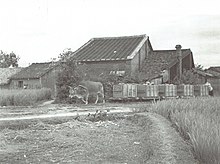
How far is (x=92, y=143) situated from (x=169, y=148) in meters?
2.36

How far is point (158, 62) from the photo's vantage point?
135 feet

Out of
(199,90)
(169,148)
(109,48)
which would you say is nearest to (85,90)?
(199,90)

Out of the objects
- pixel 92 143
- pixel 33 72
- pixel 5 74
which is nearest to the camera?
pixel 92 143

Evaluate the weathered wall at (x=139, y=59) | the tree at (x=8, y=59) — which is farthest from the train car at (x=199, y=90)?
the tree at (x=8, y=59)

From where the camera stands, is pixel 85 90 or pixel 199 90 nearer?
pixel 85 90

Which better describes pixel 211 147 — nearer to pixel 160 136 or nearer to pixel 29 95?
pixel 160 136

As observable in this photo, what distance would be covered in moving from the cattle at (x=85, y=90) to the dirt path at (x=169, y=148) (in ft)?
49.0

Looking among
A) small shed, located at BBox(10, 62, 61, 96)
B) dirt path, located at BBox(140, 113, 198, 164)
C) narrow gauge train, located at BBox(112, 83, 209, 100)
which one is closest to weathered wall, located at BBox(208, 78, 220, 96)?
narrow gauge train, located at BBox(112, 83, 209, 100)

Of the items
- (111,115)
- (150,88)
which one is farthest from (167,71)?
(111,115)

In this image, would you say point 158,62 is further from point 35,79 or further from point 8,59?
point 8,59

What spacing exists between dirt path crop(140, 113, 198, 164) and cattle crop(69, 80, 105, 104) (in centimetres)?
1492

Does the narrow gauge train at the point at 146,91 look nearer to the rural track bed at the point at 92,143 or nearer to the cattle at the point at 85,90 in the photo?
the cattle at the point at 85,90

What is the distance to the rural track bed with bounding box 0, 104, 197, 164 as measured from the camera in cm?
788

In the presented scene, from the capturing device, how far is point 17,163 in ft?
25.0
